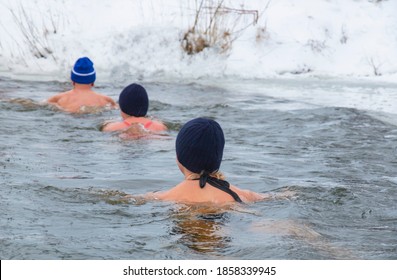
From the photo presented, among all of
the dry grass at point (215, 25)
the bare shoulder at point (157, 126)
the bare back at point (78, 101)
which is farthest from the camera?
the dry grass at point (215, 25)

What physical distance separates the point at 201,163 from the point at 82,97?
6091 millimetres

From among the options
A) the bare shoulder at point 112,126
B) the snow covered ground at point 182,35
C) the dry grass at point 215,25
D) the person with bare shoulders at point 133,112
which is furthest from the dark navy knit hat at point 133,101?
the dry grass at point 215,25

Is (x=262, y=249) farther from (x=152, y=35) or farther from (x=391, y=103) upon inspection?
(x=152, y=35)

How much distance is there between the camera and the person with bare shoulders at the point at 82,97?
12.5 m

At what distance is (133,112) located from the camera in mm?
11117

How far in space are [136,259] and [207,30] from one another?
40.3 ft

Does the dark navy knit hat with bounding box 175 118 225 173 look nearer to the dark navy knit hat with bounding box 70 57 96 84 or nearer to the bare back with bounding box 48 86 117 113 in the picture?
the bare back with bounding box 48 86 117 113

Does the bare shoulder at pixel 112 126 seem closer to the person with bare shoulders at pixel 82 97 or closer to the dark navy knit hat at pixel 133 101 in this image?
the dark navy knit hat at pixel 133 101

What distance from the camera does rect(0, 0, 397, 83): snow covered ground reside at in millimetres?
17156

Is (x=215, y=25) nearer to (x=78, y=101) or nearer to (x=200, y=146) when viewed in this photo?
(x=78, y=101)

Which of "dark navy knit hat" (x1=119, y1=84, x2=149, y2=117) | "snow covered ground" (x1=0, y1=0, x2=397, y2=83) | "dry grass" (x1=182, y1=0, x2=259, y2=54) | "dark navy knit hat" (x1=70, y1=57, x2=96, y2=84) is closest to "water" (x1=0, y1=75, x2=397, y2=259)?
"dark navy knit hat" (x1=119, y1=84, x2=149, y2=117)

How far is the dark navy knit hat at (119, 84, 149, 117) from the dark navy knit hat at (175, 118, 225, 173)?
13.5 feet

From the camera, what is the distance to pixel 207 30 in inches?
691

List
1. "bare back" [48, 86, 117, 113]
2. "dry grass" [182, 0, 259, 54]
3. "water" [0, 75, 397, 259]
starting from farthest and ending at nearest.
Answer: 1. "dry grass" [182, 0, 259, 54]
2. "bare back" [48, 86, 117, 113]
3. "water" [0, 75, 397, 259]
